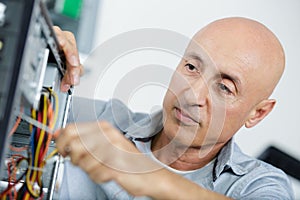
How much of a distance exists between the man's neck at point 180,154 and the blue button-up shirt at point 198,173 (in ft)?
0.06

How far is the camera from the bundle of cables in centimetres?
63

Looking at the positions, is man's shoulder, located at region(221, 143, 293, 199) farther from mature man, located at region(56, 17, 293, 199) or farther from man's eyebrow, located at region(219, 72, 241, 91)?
man's eyebrow, located at region(219, 72, 241, 91)

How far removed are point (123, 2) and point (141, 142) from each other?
3.00ft

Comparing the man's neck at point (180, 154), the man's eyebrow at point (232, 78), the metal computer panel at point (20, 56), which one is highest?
the metal computer panel at point (20, 56)

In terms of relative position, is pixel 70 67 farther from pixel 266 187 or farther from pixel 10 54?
pixel 266 187

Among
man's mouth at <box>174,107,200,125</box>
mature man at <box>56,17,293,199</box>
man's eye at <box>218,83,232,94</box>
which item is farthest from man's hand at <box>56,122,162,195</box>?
man's eye at <box>218,83,232,94</box>

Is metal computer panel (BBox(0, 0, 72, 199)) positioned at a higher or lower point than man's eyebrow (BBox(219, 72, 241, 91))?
higher

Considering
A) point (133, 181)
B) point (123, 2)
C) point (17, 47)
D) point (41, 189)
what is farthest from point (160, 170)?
point (123, 2)

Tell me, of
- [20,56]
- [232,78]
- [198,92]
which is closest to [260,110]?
[232,78]

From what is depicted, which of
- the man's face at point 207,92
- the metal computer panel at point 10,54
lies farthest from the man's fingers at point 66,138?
the man's face at point 207,92

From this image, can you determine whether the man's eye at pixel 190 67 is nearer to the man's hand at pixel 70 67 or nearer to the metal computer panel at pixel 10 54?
the man's hand at pixel 70 67

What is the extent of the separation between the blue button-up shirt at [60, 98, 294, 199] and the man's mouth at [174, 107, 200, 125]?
0.52 ft

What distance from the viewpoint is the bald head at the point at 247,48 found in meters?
1.15

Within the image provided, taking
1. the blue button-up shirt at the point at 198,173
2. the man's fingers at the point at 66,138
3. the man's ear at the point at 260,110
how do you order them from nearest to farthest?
the man's fingers at the point at 66,138 → the blue button-up shirt at the point at 198,173 → the man's ear at the point at 260,110
